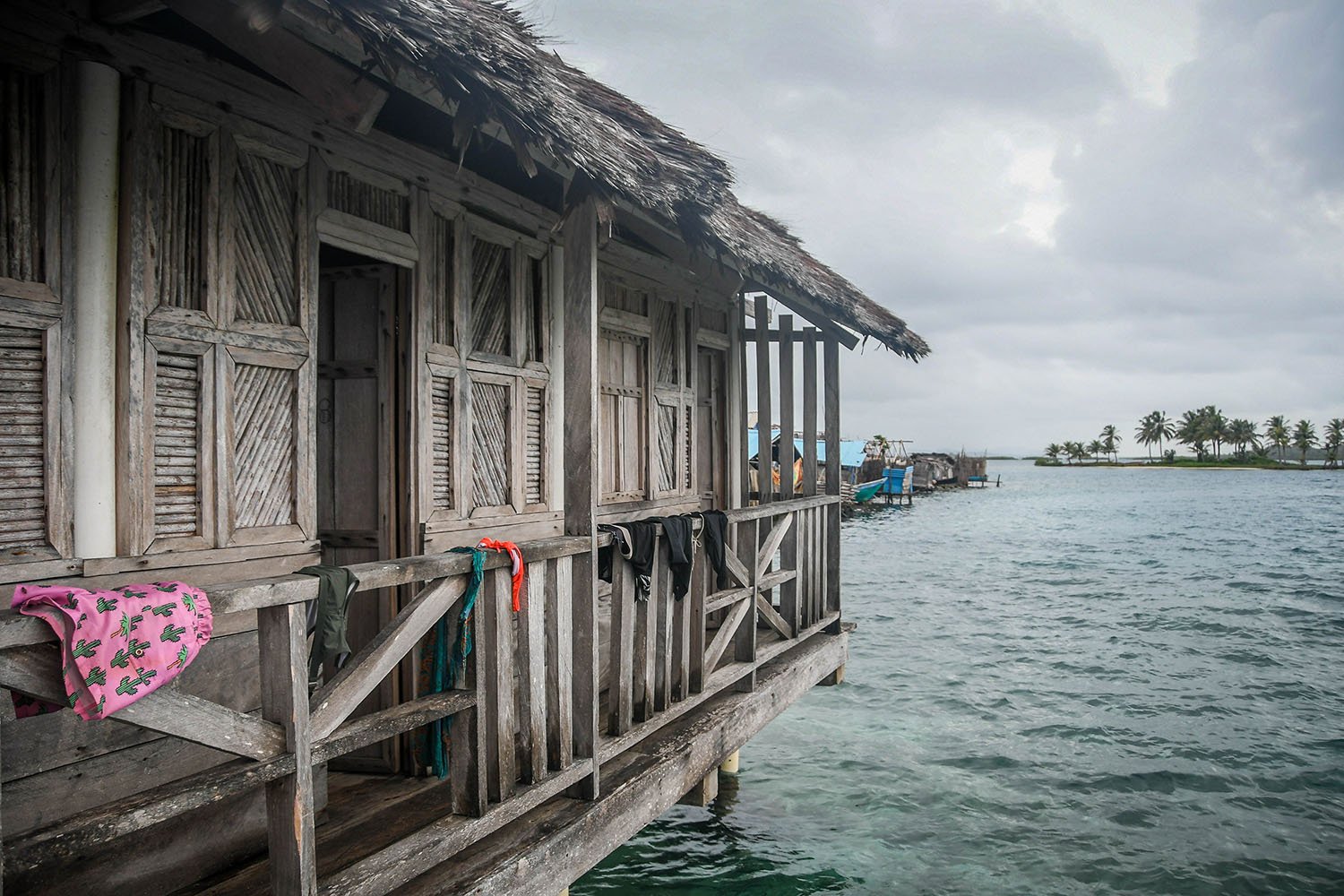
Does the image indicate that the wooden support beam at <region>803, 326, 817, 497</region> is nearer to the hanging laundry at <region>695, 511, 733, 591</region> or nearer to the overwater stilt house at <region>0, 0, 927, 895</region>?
the overwater stilt house at <region>0, 0, 927, 895</region>

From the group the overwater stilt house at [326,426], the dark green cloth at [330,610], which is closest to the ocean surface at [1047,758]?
the overwater stilt house at [326,426]

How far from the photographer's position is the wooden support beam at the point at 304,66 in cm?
313

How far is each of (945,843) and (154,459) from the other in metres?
7.39

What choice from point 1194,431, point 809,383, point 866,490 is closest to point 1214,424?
point 1194,431

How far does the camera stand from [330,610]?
9.56 feet

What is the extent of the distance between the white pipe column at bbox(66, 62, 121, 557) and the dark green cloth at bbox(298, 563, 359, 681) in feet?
2.79

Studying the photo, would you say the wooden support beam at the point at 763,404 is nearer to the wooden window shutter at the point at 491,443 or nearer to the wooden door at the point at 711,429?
the wooden door at the point at 711,429

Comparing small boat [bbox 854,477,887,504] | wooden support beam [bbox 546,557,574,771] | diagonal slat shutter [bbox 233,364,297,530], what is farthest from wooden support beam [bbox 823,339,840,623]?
small boat [bbox 854,477,887,504]

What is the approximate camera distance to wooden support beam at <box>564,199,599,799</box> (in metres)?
4.30

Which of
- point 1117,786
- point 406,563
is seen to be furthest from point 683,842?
point 406,563

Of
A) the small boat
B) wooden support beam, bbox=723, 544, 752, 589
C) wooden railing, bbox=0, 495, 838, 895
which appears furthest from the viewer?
the small boat

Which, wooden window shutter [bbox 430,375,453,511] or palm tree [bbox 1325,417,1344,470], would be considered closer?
wooden window shutter [bbox 430,375,453,511]

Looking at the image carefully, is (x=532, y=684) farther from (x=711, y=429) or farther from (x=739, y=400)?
(x=739, y=400)

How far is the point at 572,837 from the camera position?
13.4 ft
